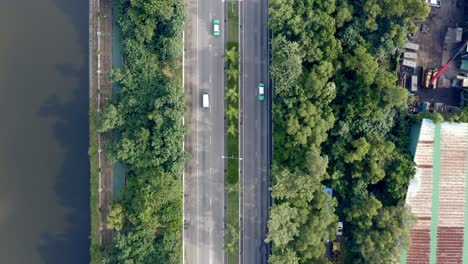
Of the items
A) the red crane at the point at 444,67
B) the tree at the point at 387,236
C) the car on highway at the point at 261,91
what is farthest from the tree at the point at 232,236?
the red crane at the point at 444,67

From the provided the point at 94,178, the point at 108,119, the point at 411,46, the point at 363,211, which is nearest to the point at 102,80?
the point at 108,119

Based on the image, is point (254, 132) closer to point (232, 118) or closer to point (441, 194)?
point (232, 118)

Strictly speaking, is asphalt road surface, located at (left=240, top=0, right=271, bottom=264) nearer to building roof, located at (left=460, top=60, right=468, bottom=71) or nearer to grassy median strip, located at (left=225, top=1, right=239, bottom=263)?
grassy median strip, located at (left=225, top=1, right=239, bottom=263)

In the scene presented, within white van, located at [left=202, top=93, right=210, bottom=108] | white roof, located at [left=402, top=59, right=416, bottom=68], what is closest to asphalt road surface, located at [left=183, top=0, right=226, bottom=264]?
white van, located at [left=202, top=93, right=210, bottom=108]

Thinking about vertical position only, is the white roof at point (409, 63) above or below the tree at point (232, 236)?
above

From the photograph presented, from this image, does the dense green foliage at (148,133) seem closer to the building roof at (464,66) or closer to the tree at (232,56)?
the tree at (232,56)

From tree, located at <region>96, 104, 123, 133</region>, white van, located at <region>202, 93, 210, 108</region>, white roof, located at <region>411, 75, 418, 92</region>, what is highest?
white roof, located at <region>411, 75, 418, 92</region>
